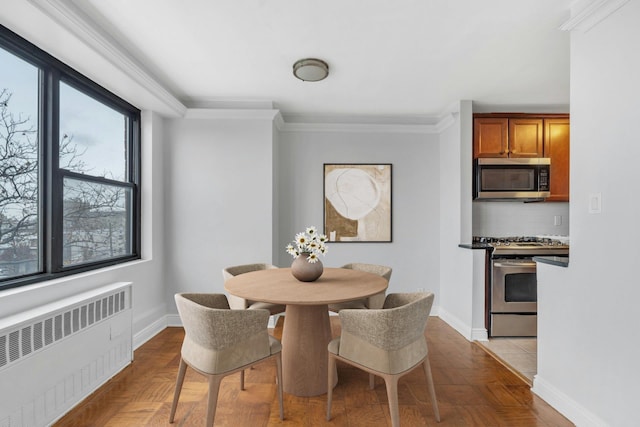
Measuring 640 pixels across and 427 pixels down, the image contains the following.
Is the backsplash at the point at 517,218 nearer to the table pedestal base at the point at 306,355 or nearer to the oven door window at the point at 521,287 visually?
the oven door window at the point at 521,287

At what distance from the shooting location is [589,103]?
1.96 meters

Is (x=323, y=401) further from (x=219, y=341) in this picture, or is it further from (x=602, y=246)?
(x=602, y=246)

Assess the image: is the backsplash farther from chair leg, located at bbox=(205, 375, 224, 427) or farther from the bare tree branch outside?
the bare tree branch outside

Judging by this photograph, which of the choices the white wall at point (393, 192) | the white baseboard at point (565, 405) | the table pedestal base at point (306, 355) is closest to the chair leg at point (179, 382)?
the table pedestal base at point (306, 355)

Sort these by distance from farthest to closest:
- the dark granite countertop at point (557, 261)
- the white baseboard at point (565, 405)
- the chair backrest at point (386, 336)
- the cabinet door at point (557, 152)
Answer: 1. the cabinet door at point (557, 152)
2. the dark granite countertop at point (557, 261)
3. the white baseboard at point (565, 405)
4. the chair backrest at point (386, 336)

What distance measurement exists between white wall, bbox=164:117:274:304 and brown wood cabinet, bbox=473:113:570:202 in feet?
8.10

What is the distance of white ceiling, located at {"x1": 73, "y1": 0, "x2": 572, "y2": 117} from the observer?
6.71ft

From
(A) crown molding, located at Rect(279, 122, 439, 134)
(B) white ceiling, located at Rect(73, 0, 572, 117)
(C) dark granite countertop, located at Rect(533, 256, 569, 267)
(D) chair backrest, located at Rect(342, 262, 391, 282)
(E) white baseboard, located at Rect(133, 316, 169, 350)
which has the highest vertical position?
(B) white ceiling, located at Rect(73, 0, 572, 117)

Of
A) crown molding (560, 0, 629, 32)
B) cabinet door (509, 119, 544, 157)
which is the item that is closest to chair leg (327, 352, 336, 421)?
crown molding (560, 0, 629, 32)

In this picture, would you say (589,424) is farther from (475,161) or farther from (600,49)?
(475,161)

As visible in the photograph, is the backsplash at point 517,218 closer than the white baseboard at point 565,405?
No

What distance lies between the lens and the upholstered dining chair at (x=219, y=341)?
5.73ft

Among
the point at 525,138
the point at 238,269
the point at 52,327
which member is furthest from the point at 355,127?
the point at 52,327

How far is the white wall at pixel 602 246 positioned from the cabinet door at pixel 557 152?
75.4 inches
